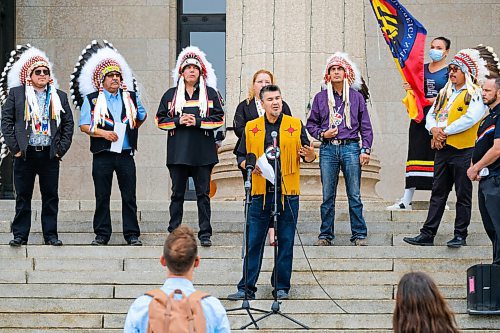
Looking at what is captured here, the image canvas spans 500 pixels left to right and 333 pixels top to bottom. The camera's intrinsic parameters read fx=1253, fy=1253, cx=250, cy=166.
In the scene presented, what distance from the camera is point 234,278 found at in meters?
11.4

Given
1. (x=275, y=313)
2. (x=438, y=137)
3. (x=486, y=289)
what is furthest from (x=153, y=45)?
(x=486, y=289)

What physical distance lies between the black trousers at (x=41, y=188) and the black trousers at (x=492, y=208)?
408 centimetres

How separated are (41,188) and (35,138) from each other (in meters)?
0.49

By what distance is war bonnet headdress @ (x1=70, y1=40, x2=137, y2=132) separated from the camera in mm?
12531

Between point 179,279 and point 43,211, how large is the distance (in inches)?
254

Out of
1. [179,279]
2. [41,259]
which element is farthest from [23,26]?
[179,279]

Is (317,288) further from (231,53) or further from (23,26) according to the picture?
(23,26)

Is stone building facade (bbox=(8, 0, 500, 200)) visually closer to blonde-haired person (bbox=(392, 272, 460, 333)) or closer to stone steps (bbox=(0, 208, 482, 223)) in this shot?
stone steps (bbox=(0, 208, 482, 223))

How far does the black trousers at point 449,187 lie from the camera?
39.0 feet

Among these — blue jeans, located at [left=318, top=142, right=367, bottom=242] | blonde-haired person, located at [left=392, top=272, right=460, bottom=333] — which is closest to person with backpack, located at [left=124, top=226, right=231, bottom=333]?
blonde-haired person, located at [left=392, top=272, right=460, bottom=333]

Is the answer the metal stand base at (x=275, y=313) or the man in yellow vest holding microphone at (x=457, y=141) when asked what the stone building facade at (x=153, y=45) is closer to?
the man in yellow vest holding microphone at (x=457, y=141)

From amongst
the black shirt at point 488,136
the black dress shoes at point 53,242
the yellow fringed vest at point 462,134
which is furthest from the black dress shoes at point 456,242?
the black dress shoes at point 53,242

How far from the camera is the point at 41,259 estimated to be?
11.8m

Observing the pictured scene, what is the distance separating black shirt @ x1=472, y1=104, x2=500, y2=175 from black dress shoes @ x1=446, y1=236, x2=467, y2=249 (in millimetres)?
1007
